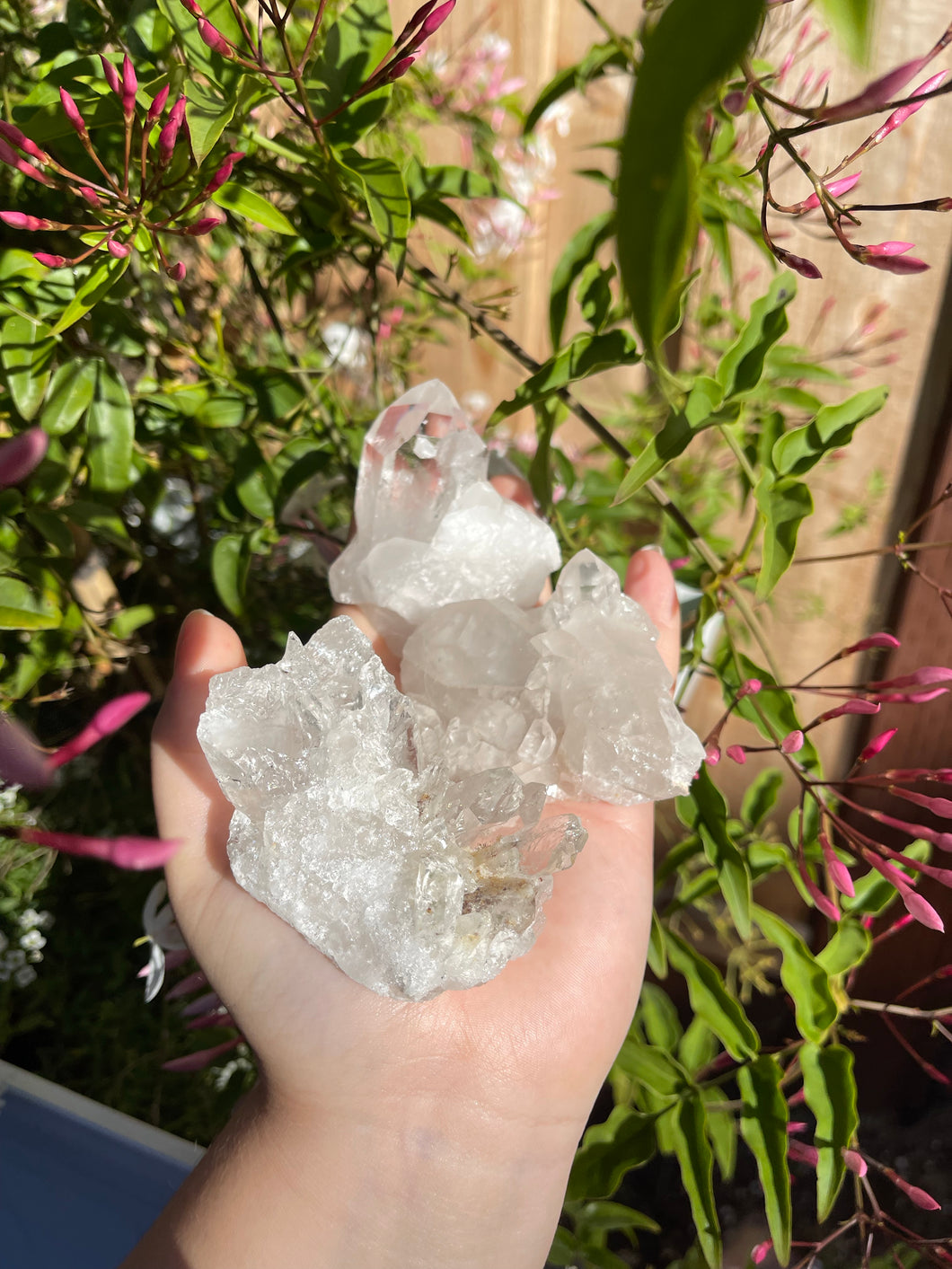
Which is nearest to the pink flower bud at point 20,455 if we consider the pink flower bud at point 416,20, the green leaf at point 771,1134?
the pink flower bud at point 416,20

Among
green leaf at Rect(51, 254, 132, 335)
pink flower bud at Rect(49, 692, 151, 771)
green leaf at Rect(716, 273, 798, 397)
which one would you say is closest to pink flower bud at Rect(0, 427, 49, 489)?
pink flower bud at Rect(49, 692, 151, 771)

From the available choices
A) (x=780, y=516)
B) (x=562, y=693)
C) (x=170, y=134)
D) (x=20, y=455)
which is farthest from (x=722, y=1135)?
(x=170, y=134)

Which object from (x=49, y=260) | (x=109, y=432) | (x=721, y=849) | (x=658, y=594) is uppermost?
(x=49, y=260)

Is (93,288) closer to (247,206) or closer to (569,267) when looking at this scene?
(247,206)

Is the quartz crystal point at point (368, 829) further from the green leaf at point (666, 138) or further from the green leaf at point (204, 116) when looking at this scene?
the green leaf at point (666, 138)

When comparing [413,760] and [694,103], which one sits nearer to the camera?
[694,103]

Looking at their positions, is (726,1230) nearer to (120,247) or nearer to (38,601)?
(38,601)

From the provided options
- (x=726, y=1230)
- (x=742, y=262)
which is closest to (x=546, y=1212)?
(x=726, y=1230)
